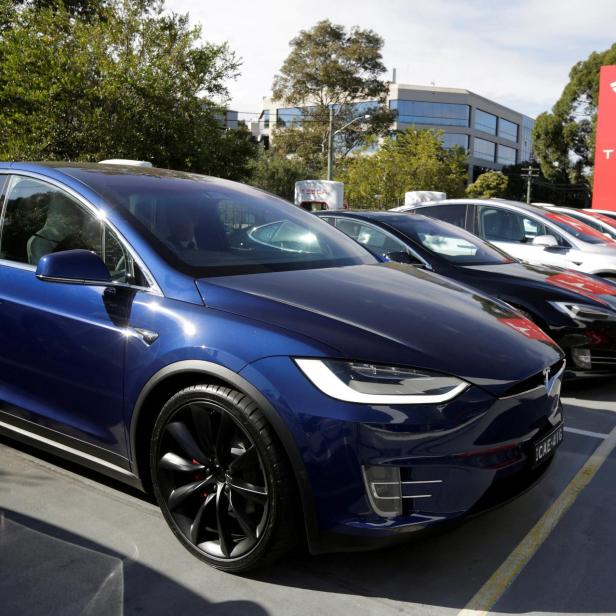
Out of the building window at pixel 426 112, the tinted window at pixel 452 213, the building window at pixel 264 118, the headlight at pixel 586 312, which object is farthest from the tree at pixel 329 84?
the headlight at pixel 586 312

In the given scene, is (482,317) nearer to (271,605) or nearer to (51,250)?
(271,605)

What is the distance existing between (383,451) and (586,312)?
327 centimetres

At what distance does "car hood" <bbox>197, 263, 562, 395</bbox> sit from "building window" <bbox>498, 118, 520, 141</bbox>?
90.2 meters

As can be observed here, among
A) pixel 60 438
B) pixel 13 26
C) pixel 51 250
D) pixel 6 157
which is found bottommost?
pixel 60 438

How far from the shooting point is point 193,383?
2.56 metres

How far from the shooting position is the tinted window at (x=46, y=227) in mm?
2996

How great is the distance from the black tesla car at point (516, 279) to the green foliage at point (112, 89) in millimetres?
11578

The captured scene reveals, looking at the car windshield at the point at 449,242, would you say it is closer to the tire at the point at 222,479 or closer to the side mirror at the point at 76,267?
the side mirror at the point at 76,267

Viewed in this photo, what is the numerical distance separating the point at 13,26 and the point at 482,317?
58.7 ft

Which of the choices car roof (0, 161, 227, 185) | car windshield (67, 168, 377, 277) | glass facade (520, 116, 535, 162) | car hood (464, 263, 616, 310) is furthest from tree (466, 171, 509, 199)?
car roof (0, 161, 227, 185)

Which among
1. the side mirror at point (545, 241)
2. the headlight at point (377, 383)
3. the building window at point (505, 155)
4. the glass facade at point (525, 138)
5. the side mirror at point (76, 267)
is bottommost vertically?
the headlight at point (377, 383)

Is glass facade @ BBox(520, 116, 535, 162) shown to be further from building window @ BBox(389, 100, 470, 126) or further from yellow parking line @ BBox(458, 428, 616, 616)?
yellow parking line @ BBox(458, 428, 616, 616)

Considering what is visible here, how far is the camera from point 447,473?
2.29 m

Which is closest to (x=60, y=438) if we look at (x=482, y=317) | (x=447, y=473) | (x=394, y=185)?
(x=447, y=473)
